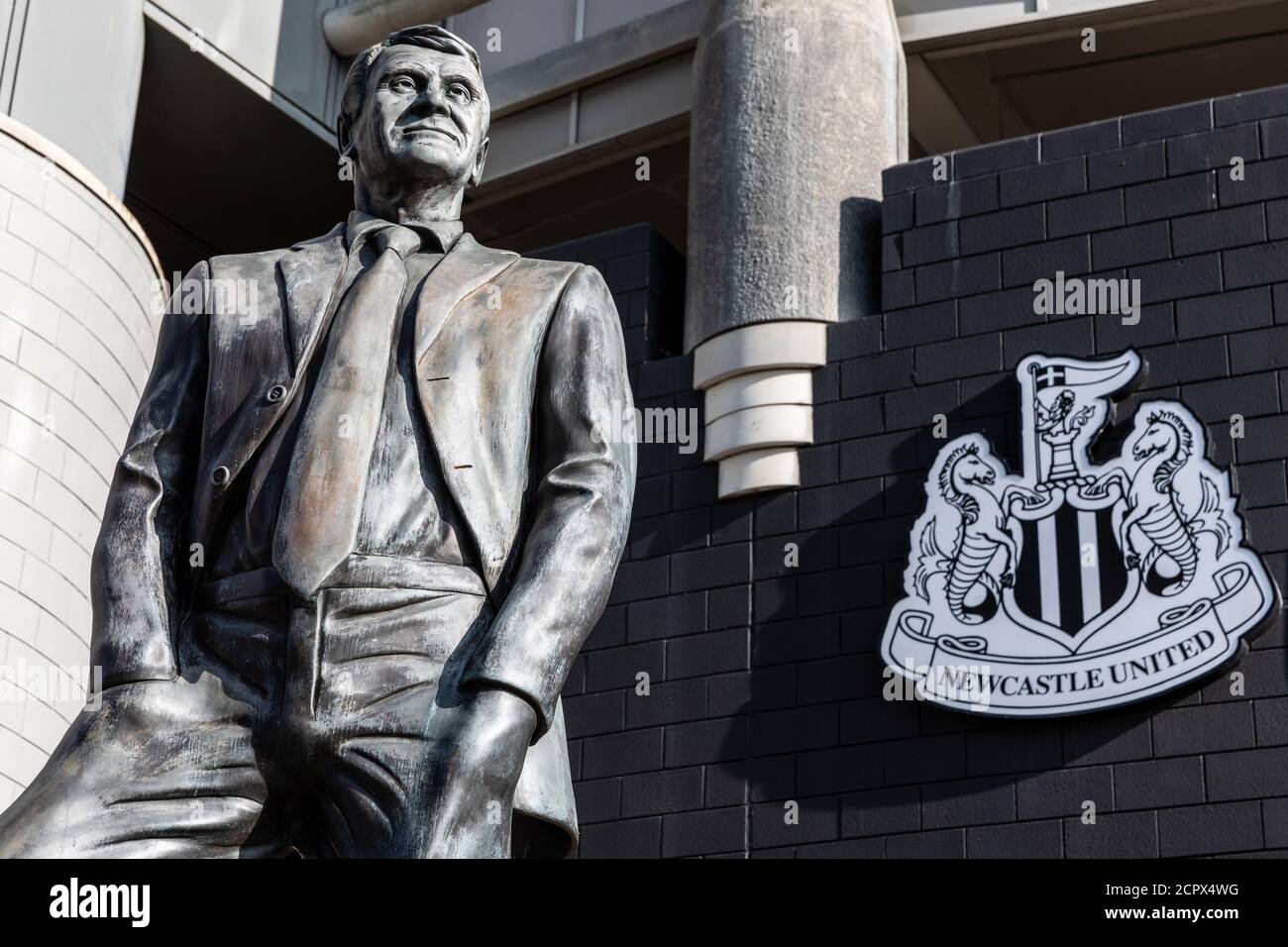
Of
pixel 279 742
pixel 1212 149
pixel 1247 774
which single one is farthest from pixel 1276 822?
pixel 279 742

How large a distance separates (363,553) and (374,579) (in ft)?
0.21

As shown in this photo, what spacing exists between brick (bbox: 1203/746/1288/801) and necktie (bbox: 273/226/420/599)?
7.63 meters

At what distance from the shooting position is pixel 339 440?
4090mm

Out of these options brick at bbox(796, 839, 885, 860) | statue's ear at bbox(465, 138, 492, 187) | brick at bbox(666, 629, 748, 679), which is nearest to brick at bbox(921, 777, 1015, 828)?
brick at bbox(796, 839, 885, 860)

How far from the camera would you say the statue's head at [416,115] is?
4605 mm

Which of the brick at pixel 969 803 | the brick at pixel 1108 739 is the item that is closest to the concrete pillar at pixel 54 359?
the brick at pixel 969 803

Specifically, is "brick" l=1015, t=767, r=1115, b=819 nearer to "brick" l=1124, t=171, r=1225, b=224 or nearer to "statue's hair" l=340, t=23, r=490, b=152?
"brick" l=1124, t=171, r=1225, b=224

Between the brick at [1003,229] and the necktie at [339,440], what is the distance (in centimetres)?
880

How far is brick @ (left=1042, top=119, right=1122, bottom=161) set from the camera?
500 inches

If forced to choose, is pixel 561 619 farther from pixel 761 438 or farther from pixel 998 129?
pixel 998 129

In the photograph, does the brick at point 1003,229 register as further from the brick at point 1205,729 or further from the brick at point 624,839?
the brick at point 624,839

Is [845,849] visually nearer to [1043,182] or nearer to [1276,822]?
[1276,822]

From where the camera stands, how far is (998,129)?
16531mm

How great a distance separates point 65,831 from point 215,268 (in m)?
1.26
